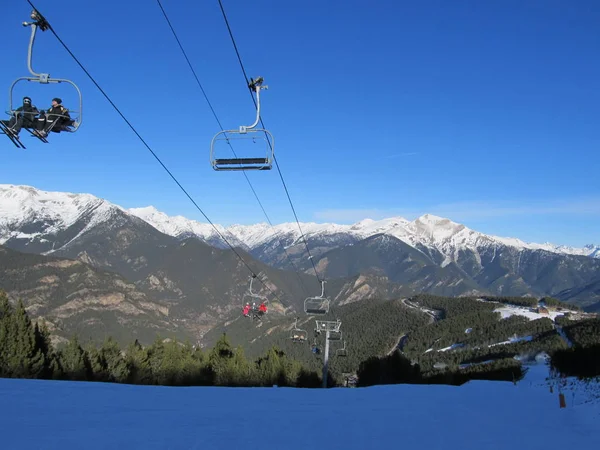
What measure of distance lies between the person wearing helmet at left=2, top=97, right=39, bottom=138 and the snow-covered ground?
6.82 m

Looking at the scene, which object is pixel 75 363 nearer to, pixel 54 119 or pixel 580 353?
pixel 54 119

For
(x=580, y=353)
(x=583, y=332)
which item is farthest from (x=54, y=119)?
(x=583, y=332)

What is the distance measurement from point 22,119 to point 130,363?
56.6 metres

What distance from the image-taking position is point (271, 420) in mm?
13211

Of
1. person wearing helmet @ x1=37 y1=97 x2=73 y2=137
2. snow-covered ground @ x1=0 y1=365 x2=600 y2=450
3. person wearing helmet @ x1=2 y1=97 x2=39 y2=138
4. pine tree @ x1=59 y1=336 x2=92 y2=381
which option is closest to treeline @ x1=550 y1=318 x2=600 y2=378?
snow-covered ground @ x1=0 y1=365 x2=600 y2=450

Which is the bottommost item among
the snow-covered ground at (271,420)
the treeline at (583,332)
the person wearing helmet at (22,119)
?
the snow-covered ground at (271,420)

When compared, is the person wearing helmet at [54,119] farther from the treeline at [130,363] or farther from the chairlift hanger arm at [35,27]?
the treeline at [130,363]

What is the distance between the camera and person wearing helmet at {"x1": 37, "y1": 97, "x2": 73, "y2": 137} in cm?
1219

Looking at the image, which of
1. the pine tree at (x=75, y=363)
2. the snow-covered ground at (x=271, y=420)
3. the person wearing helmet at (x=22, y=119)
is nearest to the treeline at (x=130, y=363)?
the pine tree at (x=75, y=363)

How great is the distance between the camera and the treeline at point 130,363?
1838 inches

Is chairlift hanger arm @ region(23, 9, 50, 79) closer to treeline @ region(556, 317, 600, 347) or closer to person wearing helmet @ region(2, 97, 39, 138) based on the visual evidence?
person wearing helmet @ region(2, 97, 39, 138)

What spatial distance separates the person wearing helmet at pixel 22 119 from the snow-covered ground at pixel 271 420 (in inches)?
269

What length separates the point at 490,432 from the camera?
41.3 ft

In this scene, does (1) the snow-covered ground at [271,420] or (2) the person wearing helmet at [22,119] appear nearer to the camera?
(1) the snow-covered ground at [271,420]
